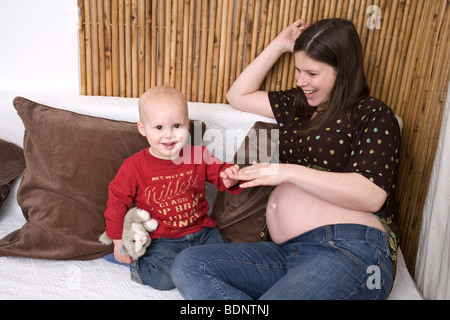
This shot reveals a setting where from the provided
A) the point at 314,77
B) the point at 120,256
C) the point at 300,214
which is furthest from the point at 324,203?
the point at 120,256

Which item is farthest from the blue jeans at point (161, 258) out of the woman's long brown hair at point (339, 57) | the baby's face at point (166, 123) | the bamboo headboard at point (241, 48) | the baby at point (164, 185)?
the bamboo headboard at point (241, 48)

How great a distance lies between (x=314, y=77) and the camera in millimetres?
1403

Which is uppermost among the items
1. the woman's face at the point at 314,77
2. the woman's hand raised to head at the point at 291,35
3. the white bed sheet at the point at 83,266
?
the woman's hand raised to head at the point at 291,35

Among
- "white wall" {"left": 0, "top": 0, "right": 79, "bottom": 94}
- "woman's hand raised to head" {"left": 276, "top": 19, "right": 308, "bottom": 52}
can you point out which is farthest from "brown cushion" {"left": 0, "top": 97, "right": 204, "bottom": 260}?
"woman's hand raised to head" {"left": 276, "top": 19, "right": 308, "bottom": 52}

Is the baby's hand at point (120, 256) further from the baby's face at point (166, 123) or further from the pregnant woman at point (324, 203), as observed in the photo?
the baby's face at point (166, 123)

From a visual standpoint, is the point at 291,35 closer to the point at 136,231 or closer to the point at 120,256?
the point at 136,231

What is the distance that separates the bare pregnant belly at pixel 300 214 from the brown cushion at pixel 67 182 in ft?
1.88

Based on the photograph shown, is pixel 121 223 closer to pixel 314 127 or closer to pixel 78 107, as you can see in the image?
pixel 78 107

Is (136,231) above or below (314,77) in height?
below

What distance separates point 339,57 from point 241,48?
52cm

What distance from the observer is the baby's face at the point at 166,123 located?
132cm

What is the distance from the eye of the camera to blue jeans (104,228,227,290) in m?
1.35

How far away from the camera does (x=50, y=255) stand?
1.45 metres

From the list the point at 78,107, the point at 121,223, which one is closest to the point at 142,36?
the point at 78,107
